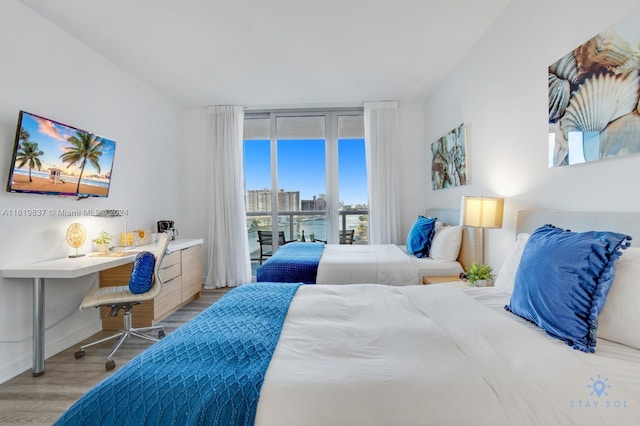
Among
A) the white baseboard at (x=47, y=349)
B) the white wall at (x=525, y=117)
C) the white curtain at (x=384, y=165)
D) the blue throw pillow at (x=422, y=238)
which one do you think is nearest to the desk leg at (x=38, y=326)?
the white baseboard at (x=47, y=349)

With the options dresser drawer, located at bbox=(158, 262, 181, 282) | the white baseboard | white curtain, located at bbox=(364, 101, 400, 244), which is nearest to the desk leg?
the white baseboard

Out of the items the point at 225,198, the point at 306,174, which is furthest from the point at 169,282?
the point at 306,174

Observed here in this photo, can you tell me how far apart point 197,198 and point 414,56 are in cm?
371

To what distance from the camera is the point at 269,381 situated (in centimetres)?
95

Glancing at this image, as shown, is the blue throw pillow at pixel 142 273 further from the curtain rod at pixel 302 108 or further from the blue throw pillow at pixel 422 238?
the curtain rod at pixel 302 108

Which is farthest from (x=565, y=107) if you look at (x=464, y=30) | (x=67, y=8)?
(x=67, y=8)

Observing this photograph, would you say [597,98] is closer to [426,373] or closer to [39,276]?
[426,373]

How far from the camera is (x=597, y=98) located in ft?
5.22

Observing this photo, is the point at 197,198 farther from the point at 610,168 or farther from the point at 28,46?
the point at 610,168

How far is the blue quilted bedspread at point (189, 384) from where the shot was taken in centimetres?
86

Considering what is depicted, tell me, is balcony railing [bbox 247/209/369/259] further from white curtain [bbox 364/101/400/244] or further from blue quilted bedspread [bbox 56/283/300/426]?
blue quilted bedspread [bbox 56/283/300/426]

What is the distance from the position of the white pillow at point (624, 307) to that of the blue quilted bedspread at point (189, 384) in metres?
1.31

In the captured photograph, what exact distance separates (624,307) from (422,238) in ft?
7.20

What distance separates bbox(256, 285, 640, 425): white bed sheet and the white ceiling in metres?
2.41
